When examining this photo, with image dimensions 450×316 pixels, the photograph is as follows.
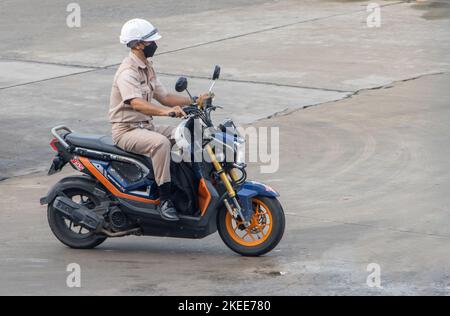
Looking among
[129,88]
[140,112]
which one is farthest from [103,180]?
[129,88]

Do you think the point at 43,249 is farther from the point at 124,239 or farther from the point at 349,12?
the point at 349,12

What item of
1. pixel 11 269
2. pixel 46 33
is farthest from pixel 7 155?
pixel 46 33

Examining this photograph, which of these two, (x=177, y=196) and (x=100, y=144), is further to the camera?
(x=100, y=144)

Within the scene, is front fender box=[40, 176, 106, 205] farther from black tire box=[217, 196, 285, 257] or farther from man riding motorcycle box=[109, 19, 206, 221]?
black tire box=[217, 196, 285, 257]

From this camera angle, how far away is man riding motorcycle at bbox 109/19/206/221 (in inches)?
335

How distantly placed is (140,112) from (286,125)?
5076 millimetres

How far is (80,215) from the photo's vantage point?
8.73m

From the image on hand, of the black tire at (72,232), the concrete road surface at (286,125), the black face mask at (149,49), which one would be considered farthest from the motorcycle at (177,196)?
the black face mask at (149,49)

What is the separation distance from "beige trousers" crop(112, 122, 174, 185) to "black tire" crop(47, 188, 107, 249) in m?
0.57

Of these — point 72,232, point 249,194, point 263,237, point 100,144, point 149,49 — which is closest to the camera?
point 249,194

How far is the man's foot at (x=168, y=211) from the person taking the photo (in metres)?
8.59

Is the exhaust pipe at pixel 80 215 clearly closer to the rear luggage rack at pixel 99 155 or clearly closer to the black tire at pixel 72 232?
the black tire at pixel 72 232

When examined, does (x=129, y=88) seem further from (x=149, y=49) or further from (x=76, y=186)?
(x=76, y=186)

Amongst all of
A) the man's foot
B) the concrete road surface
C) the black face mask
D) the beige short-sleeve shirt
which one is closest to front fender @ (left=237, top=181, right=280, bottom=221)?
the concrete road surface
